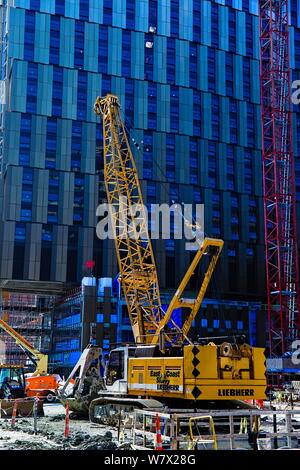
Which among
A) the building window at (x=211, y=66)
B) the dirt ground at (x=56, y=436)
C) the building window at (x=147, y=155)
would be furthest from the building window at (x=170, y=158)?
the dirt ground at (x=56, y=436)

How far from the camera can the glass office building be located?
90.6 m

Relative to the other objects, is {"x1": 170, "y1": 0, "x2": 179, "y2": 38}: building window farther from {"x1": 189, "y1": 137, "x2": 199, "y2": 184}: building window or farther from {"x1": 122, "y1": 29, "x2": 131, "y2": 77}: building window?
{"x1": 189, "y1": 137, "x2": 199, "y2": 184}: building window

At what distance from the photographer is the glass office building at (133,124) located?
90.6 meters

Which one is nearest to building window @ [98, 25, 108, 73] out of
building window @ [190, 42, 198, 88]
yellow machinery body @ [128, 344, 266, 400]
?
building window @ [190, 42, 198, 88]

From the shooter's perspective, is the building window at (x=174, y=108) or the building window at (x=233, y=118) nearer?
the building window at (x=174, y=108)

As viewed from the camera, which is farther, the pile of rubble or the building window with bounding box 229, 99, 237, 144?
the building window with bounding box 229, 99, 237, 144

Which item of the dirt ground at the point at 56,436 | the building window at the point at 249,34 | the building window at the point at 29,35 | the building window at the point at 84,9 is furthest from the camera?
the building window at the point at 249,34

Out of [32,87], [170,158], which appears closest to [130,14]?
[32,87]

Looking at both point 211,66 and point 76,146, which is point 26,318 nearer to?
point 76,146

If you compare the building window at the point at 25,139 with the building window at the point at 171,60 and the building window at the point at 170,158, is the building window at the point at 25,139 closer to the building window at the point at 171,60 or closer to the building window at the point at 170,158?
the building window at the point at 170,158

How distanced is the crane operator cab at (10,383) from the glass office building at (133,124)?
54.7 m

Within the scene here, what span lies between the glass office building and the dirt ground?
201ft

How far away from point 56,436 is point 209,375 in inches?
253

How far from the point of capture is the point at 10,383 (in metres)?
32.5
